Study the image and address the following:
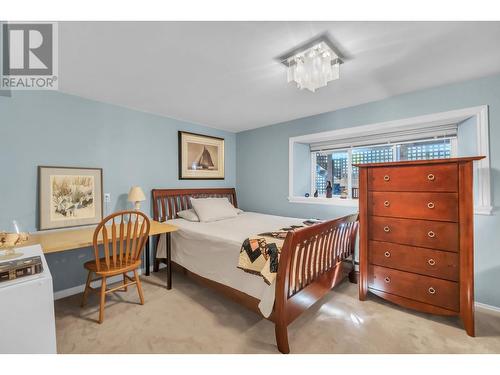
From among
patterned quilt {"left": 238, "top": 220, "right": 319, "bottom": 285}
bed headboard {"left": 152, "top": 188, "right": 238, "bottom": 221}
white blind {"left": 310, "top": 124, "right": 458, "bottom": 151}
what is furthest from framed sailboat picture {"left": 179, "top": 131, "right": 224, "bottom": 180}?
patterned quilt {"left": 238, "top": 220, "right": 319, "bottom": 285}

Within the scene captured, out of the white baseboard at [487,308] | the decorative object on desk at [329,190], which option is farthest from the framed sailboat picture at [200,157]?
the white baseboard at [487,308]

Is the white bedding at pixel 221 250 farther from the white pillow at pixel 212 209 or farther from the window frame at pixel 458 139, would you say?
the window frame at pixel 458 139

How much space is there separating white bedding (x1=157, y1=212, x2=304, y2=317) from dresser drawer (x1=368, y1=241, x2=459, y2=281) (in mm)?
1037

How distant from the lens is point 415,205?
2029 millimetres

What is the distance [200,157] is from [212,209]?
1042 mm

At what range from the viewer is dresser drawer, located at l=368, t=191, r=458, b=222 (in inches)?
73.9

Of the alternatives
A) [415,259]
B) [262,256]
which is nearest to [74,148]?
[262,256]

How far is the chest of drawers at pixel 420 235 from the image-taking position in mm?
1798

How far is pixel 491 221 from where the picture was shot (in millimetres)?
2127

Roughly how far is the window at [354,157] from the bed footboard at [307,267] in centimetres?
88

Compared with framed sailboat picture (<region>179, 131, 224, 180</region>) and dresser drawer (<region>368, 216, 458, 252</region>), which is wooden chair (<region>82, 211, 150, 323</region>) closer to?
framed sailboat picture (<region>179, 131, 224, 180</region>)
